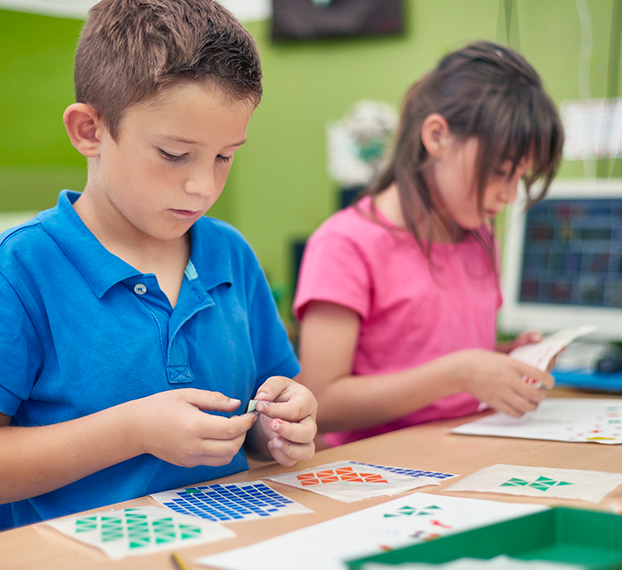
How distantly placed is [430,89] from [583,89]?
2.84ft

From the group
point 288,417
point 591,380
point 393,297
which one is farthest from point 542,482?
point 591,380

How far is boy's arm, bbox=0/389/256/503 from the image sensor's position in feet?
2.15

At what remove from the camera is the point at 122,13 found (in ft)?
2.42

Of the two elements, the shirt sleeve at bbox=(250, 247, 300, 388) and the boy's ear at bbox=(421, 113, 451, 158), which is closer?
the shirt sleeve at bbox=(250, 247, 300, 388)

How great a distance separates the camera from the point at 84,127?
75 cm

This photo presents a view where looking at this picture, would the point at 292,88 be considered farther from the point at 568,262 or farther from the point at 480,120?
the point at 480,120

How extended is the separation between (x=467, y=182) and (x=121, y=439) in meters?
0.73

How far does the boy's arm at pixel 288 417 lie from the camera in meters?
0.73

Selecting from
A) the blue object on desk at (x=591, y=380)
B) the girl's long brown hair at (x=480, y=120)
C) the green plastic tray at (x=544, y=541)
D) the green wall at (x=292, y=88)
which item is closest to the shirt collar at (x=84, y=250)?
the green plastic tray at (x=544, y=541)

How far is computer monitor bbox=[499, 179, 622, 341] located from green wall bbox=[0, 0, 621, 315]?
0.30 m

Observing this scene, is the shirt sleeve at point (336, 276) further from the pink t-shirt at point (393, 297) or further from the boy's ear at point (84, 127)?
the boy's ear at point (84, 127)

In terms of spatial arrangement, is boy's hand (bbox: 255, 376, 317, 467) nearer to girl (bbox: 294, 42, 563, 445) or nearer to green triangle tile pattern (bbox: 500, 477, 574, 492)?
green triangle tile pattern (bbox: 500, 477, 574, 492)

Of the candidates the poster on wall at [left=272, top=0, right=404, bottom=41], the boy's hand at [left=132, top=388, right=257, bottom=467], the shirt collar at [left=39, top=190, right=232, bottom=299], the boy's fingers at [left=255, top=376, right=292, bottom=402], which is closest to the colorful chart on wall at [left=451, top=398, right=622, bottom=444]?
the boy's fingers at [left=255, top=376, right=292, bottom=402]

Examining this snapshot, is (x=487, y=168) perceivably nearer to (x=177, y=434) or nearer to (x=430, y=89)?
(x=430, y=89)
